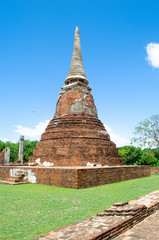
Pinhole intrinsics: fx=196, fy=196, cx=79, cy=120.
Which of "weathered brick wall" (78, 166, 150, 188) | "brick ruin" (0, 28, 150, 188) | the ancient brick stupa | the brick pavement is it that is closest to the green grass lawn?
the brick pavement

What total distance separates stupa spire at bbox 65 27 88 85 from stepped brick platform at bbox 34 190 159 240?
15407 millimetres

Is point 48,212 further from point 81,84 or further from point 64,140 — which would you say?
point 81,84

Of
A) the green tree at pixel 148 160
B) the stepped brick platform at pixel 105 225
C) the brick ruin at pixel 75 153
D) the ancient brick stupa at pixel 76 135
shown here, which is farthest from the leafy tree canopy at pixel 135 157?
the stepped brick platform at pixel 105 225

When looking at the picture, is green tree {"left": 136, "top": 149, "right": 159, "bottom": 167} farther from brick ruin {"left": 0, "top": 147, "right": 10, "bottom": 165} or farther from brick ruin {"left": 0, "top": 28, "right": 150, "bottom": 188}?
brick ruin {"left": 0, "top": 147, "right": 10, "bottom": 165}

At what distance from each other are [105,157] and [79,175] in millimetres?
5265

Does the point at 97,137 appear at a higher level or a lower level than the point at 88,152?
higher

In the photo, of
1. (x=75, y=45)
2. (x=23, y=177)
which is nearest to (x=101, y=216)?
(x=23, y=177)

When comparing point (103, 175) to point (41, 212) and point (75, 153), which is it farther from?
point (41, 212)

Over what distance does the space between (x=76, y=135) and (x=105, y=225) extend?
10751 millimetres

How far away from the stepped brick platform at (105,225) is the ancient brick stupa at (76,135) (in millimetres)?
8347

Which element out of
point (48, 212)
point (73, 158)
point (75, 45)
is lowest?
point (48, 212)

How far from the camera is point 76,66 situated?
772 inches

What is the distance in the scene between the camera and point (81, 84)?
18016mm

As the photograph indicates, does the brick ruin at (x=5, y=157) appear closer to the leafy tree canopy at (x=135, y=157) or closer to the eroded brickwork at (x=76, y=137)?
the eroded brickwork at (x=76, y=137)
